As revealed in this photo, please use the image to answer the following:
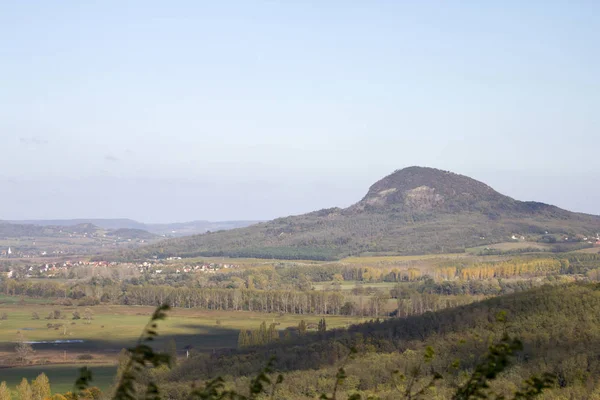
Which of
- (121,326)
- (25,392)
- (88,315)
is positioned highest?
(88,315)

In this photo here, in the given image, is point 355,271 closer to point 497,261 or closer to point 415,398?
point 497,261

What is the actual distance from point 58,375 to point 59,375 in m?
0.09

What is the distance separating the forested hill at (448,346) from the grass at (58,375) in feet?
22.2

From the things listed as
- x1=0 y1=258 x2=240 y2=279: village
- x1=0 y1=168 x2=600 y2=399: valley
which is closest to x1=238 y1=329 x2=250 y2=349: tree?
x1=0 y1=168 x2=600 y2=399: valley

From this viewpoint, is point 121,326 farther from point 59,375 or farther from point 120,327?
point 59,375

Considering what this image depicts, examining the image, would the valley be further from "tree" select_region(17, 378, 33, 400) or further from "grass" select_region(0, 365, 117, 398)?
"tree" select_region(17, 378, 33, 400)

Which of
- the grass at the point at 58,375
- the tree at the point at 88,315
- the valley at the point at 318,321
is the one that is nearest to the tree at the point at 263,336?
the valley at the point at 318,321

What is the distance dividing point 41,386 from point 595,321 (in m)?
47.4

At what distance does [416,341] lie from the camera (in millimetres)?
66875

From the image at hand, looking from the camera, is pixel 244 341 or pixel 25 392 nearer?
pixel 25 392

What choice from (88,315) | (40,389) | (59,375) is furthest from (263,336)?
(88,315)

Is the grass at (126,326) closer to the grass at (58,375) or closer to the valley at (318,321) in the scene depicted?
the valley at (318,321)

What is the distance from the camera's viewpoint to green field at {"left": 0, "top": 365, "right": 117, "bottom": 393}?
59.1 meters

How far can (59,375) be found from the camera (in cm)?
6419
